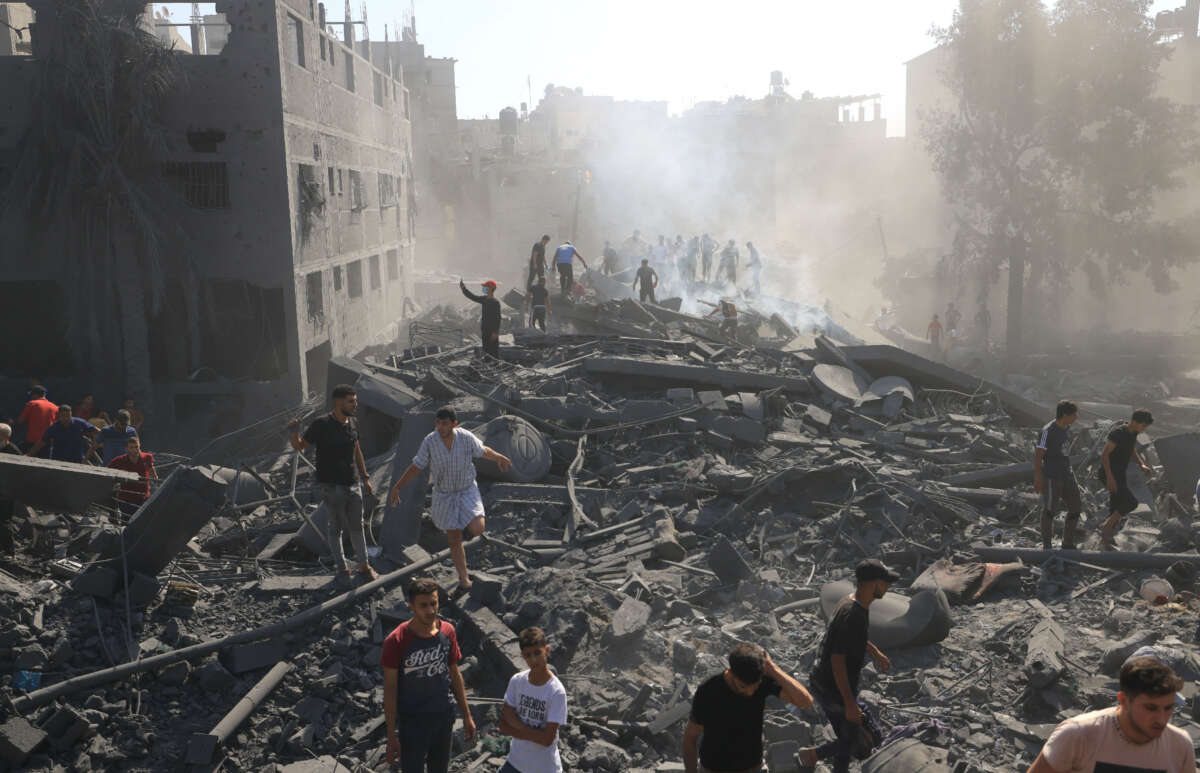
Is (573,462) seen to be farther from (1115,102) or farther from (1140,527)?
(1115,102)

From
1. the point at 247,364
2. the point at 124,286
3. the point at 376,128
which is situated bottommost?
the point at 247,364

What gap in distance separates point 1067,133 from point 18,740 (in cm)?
2888

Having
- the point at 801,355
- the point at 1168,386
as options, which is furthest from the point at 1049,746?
the point at 1168,386

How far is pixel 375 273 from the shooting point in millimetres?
26062

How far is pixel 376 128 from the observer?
26.7m

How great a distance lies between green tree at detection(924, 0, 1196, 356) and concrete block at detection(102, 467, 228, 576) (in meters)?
24.7

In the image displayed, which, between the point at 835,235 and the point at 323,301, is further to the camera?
the point at 835,235

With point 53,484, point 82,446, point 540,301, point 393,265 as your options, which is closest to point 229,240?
point 540,301

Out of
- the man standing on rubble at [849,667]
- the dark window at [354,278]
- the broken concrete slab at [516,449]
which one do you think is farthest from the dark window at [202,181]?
the man standing on rubble at [849,667]

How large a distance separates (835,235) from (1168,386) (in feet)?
98.9

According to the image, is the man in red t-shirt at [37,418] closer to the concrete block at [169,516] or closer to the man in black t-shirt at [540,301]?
the concrete block at [169,516]

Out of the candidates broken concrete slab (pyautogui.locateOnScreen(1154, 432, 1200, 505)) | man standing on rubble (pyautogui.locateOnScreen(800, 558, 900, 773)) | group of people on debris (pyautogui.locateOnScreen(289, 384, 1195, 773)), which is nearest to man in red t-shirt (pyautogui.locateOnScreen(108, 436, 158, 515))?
group of people on debris (pyautogui.locateOnScreen(289, 384, 1195, 773))

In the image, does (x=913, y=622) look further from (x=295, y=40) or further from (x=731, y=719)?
(x=295, y=40)

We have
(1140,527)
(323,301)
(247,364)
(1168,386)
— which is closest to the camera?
(1140,527)
